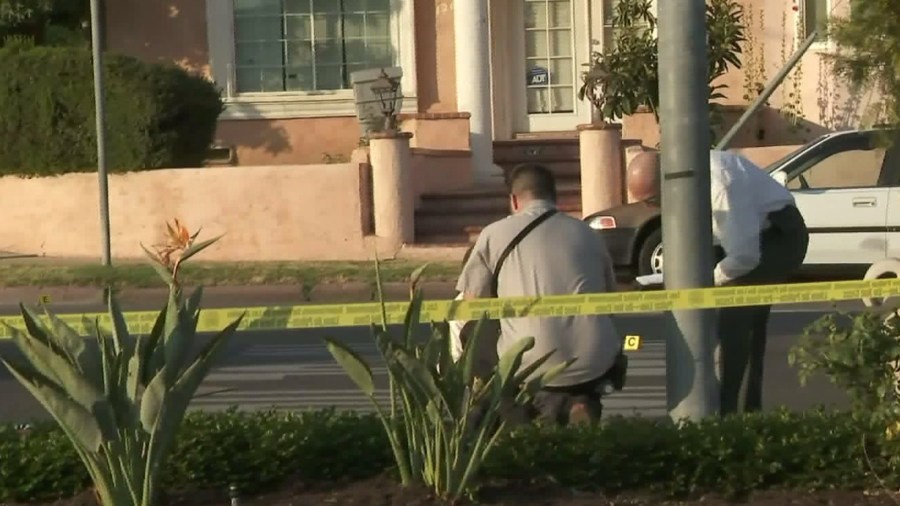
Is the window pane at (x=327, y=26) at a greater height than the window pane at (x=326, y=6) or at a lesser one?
lesser

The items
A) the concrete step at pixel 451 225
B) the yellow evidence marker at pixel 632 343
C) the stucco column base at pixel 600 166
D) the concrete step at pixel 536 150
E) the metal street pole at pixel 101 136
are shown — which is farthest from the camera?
the concrete step at pixel 536 150

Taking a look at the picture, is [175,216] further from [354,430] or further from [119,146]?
[354,430]

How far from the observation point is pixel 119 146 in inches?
744

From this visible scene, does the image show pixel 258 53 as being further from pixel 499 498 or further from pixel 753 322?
pixel 499 498

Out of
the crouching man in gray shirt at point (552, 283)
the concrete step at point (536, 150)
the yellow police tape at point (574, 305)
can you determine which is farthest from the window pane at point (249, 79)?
the crouching man in gray shirt at point (552, 283)

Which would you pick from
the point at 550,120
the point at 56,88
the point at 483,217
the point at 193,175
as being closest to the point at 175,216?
the point at 193,175

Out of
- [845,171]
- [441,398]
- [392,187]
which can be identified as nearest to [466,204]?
[392,187]

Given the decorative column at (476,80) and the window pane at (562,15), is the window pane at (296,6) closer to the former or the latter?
the decorative column at (476,80)

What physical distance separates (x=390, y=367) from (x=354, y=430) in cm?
75

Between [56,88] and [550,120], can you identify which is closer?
[56,88]

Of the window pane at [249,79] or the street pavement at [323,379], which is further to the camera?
the window pane at [249,79]

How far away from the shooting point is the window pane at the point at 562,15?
2247cm

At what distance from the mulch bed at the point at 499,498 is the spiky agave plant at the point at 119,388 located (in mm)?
341

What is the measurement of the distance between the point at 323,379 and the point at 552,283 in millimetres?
5211
